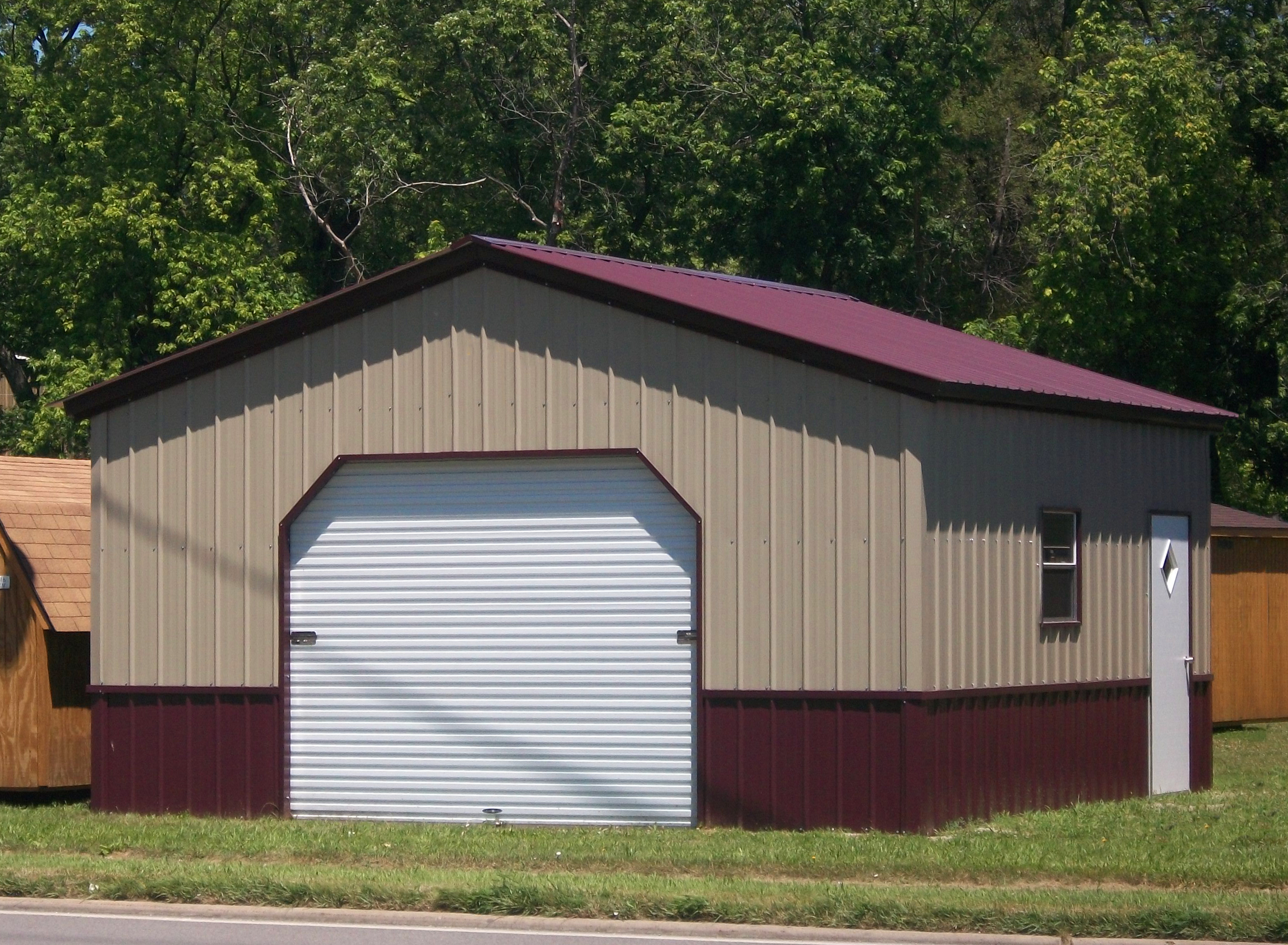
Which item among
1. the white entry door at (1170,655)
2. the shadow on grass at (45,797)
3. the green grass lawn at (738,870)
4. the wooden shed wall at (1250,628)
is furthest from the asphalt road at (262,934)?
the wooden shed wall at (1250,628)

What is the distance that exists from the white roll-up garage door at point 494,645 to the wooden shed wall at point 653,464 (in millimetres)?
346

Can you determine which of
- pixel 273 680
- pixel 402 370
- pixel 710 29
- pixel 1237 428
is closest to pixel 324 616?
pixel 273 680

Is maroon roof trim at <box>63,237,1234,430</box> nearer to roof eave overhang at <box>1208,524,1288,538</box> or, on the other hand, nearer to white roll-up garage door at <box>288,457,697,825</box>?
white roll-up garage door at <box>288,457,697,825</box>

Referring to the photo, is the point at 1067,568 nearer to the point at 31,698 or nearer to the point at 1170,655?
the point at 1170,655

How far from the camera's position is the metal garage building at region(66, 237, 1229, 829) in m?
14.8

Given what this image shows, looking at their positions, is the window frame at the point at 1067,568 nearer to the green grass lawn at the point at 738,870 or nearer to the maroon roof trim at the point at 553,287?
the maroon roof trim at the point at 553,287

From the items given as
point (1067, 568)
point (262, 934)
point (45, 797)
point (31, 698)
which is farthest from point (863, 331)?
point (45, 797)

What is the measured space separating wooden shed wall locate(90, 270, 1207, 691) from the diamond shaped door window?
533 mm

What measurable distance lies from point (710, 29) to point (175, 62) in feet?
39.1

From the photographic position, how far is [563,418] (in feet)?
51.7

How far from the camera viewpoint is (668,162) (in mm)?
38062

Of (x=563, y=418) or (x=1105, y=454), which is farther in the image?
(x=1105, y=454)

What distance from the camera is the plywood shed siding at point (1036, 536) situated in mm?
14828

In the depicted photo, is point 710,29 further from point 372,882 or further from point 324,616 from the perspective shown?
point 372,882
